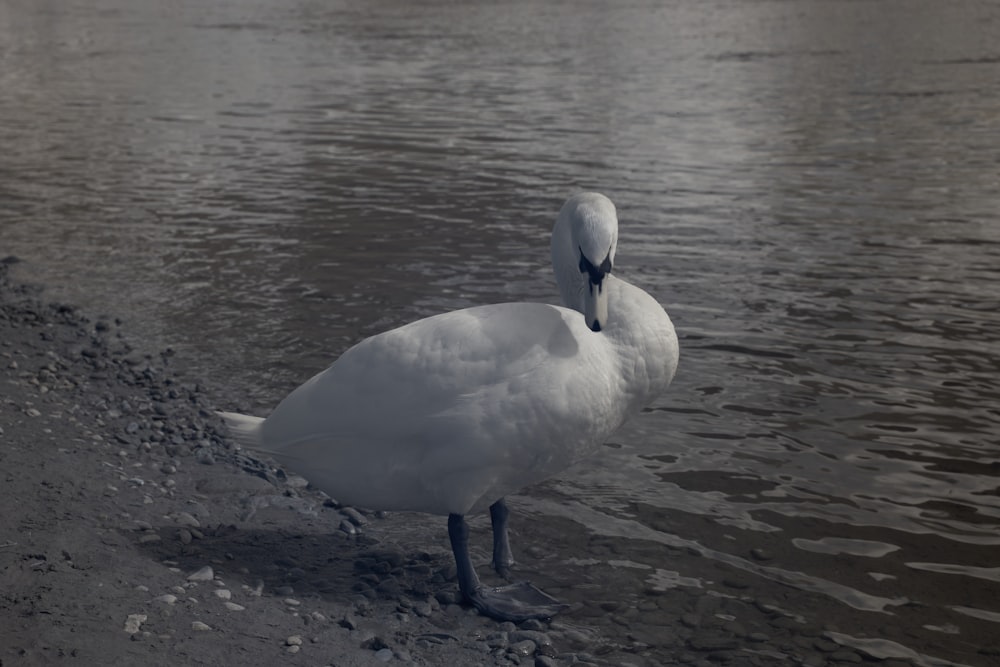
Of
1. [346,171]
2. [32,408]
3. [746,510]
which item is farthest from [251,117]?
[746,510]

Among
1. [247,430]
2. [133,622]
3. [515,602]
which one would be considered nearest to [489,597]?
[515,602]

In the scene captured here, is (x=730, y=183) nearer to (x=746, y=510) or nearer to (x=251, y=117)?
(x=746, y=510)

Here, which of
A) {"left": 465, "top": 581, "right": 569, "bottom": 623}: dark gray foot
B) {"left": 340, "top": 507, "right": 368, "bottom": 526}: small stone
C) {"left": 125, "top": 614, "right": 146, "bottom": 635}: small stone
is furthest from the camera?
{"left": 340, "top": 507, "right": 368, "bottom": 526}: small stone

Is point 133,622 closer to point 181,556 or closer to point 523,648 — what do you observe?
point 181,556

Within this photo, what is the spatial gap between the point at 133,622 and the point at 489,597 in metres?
1.63

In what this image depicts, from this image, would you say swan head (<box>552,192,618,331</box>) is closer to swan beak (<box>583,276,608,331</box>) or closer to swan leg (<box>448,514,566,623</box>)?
swan beak (<box>583,276,608,331</box>)

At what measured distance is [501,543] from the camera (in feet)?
19.1

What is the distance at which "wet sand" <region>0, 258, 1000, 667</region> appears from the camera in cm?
470

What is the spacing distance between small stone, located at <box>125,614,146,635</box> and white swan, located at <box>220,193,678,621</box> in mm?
1074

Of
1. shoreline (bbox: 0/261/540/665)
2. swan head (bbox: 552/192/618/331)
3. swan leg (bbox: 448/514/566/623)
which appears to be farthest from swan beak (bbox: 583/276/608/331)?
shoreline (bbox: 0/261/540/665)

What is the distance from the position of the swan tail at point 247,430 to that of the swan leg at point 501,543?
4.10 feet

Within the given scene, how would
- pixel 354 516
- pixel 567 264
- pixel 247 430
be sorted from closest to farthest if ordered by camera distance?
pixel 567 264, pixel 247 430, pixel 354 516

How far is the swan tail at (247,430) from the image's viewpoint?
5.57 meters

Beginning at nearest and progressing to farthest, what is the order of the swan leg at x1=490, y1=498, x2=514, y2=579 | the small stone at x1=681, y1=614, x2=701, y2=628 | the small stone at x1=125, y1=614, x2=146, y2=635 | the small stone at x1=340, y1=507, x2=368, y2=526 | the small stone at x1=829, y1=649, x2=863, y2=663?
1. the small stone at x1=125, y1=614, x2=146, y2=635
2. the small stone at x1=829, y1=649, x2=863, y2=663
3. the small stone at x1=681, y1=614, x2=701, y2=628
4. the swan leg at x1=490, y1=498, x2=514, y2=579
5. the small stone at x1=340, y1=507, x2=368, y2=526
